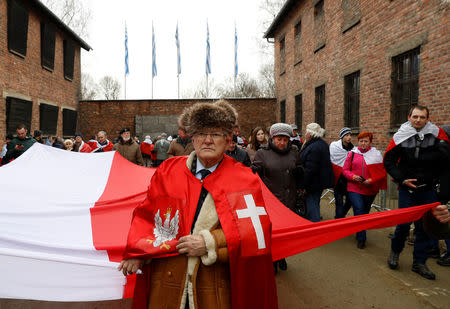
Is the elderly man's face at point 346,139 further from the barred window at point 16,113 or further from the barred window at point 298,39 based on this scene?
the barred window at point 16,113

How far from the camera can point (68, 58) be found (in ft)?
65.1

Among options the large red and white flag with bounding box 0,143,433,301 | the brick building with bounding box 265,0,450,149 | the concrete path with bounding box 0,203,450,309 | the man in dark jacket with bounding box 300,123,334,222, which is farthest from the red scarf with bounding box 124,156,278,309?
the brick building with bounding box 265,0,450,149

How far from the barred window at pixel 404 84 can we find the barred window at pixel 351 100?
2048 millimetres

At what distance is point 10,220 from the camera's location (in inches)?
123

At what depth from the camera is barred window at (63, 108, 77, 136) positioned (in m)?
19.2

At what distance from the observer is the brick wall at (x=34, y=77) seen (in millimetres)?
13562

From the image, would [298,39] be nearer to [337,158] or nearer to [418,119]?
[337,158]

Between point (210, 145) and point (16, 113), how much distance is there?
15.5 meters

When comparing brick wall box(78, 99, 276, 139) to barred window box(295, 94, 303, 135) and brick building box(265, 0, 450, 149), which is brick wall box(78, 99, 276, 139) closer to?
barred window box(295, 94, 303, 135)

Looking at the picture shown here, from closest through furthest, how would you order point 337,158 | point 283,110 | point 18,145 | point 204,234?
point 204,234 → point 337,158 → point 18,145 → point 283,110

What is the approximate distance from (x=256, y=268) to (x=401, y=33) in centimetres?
884

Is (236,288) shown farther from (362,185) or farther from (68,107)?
(68,107)

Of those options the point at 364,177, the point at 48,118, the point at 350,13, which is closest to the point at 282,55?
the point at 350,13

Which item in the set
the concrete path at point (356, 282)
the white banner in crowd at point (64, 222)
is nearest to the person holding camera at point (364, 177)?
the concrete path at point (356, 282)
